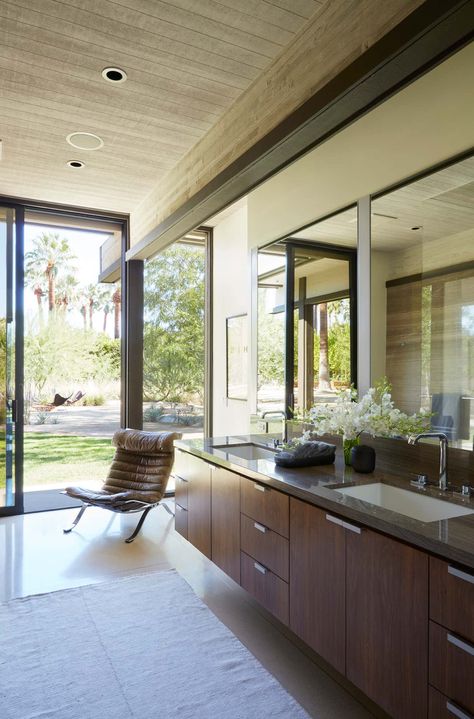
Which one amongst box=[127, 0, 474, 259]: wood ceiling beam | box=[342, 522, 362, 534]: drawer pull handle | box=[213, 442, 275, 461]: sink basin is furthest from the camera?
box=[213, 442, 275, 461]: sink basin

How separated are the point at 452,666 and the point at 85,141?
363cm

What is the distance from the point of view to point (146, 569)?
346 centimetres

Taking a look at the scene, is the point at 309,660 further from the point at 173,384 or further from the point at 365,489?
the point at 173,384

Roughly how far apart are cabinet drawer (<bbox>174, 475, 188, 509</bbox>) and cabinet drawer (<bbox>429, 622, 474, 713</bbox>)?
7.15 feet

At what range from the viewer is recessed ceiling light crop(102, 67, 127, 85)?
2711mm

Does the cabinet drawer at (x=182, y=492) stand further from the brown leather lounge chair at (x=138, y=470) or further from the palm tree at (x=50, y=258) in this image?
the palm tree at (x=50, y=258)

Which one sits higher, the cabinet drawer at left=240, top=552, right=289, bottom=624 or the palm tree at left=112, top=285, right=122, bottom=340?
the palm tree at left=112, top=285, right=122, bottom=340

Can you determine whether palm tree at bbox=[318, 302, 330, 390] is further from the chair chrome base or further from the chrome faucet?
the chair chrome base

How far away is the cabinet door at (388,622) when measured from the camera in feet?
5.07

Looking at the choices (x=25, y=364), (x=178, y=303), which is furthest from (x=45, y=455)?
(x=178, y=303)

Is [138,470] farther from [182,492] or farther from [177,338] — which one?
[177,338]

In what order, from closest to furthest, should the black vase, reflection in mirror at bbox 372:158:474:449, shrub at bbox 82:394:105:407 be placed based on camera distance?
reflection in mirror at bbox 372:158:474:449 < the black vase < shrub at bbox 82:394:105:407

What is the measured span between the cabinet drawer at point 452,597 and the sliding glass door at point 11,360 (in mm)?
4283

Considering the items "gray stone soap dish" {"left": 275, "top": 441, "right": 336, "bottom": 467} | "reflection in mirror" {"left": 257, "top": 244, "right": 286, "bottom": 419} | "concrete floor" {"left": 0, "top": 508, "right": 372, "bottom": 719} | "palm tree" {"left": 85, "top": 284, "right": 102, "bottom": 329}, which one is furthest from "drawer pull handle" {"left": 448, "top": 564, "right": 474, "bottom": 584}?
"palm tree" {"left": 85, "top": 284, "right": 102, "bottom": 329}
